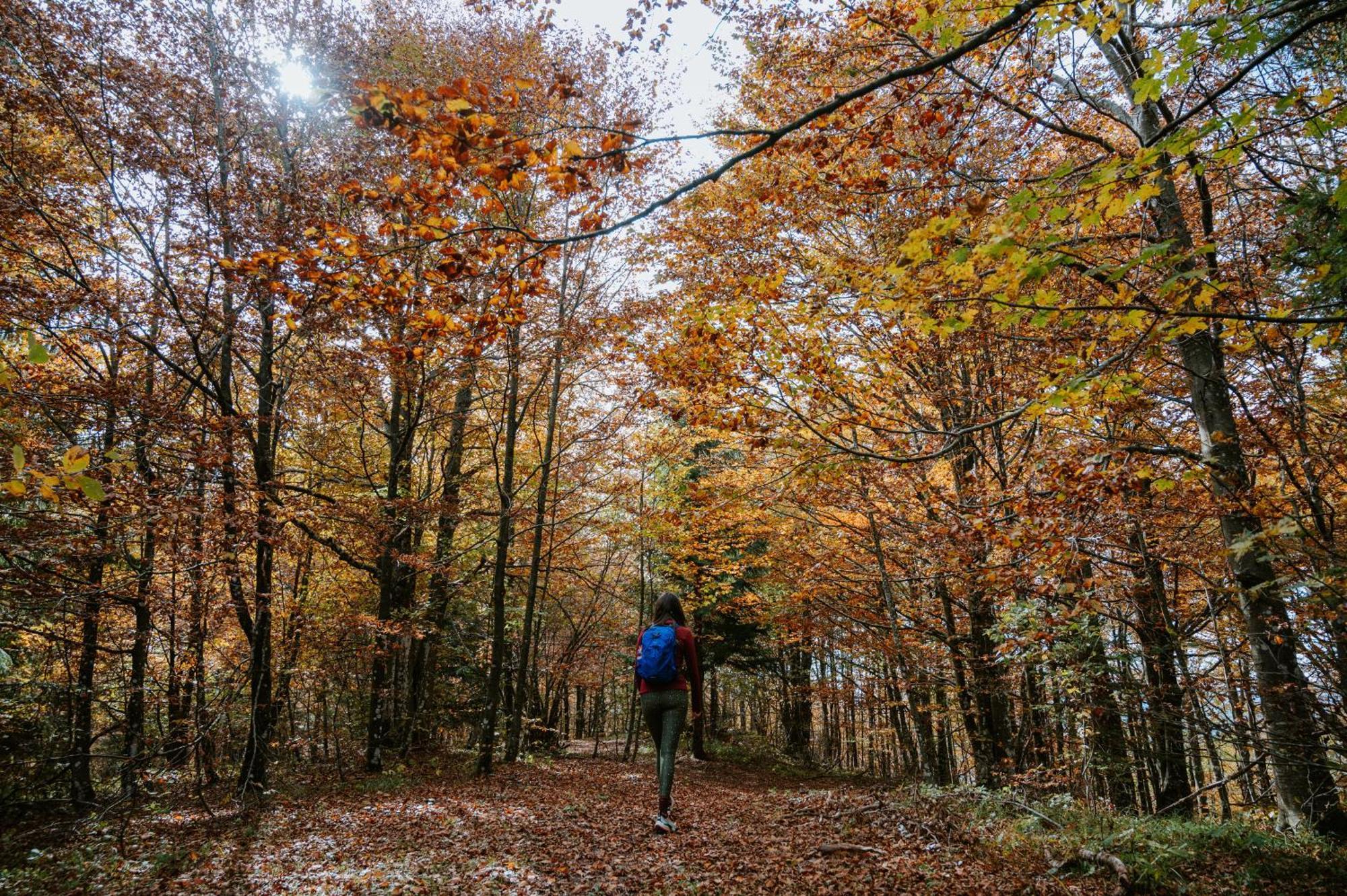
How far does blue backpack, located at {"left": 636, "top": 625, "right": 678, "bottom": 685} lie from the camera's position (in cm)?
595

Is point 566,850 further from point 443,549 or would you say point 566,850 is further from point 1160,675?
point 443,549

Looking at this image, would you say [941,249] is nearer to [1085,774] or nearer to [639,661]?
[639,661]

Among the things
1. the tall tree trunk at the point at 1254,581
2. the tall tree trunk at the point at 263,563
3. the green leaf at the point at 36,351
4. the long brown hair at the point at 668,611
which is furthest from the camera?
the tall tree trunk at the point at 263,563

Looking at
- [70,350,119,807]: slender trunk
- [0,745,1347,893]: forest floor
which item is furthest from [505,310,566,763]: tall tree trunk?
[70,350,119,807]: slender trunk

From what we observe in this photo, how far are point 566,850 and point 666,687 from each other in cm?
161

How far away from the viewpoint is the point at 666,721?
19.4 ft

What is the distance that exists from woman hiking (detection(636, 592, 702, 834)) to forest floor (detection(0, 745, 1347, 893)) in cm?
46

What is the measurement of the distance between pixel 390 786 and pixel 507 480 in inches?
197

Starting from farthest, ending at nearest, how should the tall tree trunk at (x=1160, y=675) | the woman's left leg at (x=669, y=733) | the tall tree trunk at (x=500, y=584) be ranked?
the tall tree trunk at (x=500, y=584), the woman's left leg at (x=669, y=733), the tall tree trunk at (x=1160, y=675)

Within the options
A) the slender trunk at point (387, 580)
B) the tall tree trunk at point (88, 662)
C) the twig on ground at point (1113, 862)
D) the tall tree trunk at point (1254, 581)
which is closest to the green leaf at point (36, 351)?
the tall tree trunk at point (1254, 581)

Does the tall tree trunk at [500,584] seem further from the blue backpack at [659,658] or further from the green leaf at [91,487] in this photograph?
the green leaf at [91,487]

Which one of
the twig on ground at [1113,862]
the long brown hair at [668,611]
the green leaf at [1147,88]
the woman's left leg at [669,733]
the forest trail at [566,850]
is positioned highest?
the green leaf at [1147,88]

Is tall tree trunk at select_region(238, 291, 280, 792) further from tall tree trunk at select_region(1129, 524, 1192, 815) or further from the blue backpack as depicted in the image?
tall tree trunk at select_region(1129, 524, 1192, 815)

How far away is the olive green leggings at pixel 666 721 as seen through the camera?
19.1 feet
